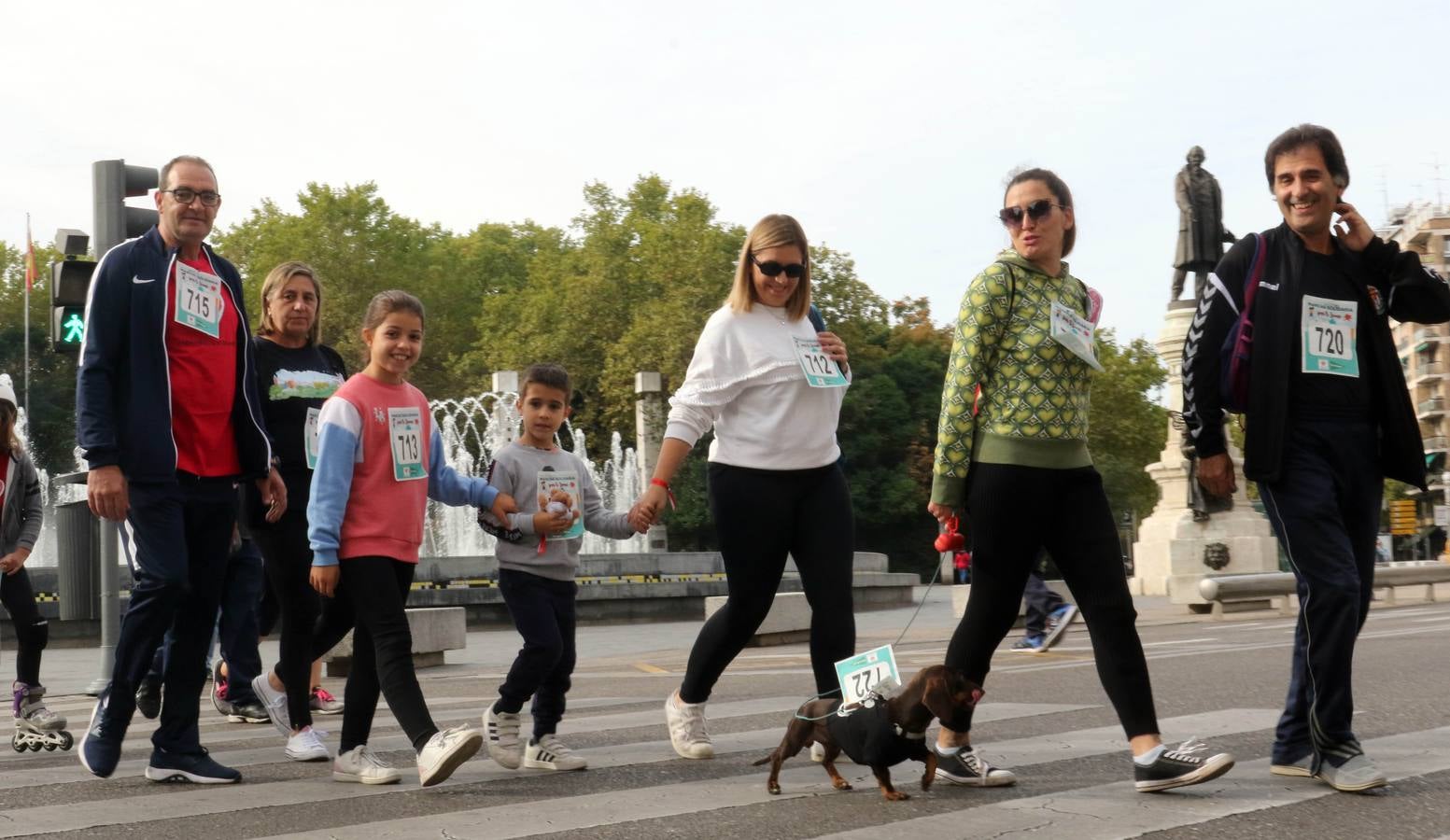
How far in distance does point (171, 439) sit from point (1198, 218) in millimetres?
24030

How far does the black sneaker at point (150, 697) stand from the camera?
8109 mm

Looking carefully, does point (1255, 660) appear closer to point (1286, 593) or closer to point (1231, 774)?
point (1231, 774)

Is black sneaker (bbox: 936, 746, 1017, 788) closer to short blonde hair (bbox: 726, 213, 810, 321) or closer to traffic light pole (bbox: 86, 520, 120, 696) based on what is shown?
short blonde hair (bbox: 726, 213, 810, 321)

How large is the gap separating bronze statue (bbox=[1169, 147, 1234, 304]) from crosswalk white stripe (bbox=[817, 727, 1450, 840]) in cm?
2279

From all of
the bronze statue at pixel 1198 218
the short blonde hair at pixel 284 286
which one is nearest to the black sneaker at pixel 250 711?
the short blonde hair at pixel 284 286

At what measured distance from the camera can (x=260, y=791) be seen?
548 centimetres

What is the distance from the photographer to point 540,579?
614 centimetres

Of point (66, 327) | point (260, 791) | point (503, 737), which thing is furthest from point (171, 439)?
point (66, 327)

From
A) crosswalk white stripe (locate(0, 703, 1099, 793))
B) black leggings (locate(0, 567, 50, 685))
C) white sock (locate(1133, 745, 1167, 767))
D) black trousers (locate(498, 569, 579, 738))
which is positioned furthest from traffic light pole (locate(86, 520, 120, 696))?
white sock (locate(1133, 745, 1167, 767))

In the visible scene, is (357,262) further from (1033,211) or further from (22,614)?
(1033,211)

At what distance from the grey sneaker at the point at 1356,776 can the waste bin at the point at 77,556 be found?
10131 millimetres

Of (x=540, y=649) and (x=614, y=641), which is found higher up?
(x=540, y=649)

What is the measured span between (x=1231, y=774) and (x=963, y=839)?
1469mm

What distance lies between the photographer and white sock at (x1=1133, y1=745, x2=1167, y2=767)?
5.00 meters
